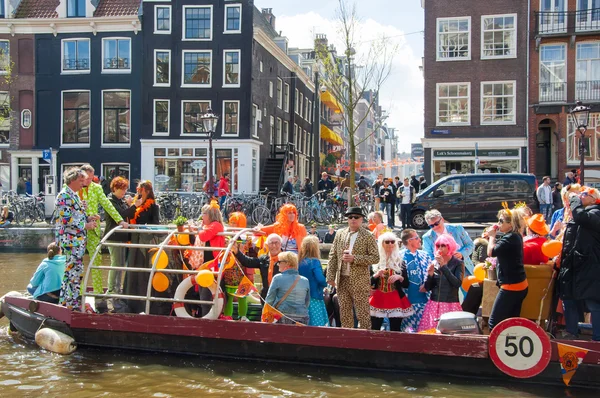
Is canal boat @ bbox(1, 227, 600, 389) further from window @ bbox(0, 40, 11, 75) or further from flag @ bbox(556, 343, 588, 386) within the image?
window @ bbox(0, 40, 11, 75)

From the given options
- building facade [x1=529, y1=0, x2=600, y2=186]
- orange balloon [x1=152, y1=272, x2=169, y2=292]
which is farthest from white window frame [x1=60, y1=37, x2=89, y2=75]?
orange balloon [x1=152, y1=272, x2=169, y2=292]

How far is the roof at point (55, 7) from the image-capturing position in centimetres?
2944

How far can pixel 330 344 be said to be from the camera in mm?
7617

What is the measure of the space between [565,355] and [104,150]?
83.6ft

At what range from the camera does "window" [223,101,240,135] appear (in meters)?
28.7

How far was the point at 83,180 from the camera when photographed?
8242 mm

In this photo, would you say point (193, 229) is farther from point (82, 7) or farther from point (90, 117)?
point (82, 7)

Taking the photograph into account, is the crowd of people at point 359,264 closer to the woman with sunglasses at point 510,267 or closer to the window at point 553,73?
the woman with sunglasses at point 510,267

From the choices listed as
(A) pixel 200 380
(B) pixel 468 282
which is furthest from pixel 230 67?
(A) pixel 200 380


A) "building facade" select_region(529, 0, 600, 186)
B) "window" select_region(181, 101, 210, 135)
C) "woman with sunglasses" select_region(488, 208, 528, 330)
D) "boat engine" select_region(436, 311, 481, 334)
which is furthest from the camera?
"window" select_region(181, 101, 210, 135)

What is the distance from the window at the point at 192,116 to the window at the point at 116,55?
3267mm

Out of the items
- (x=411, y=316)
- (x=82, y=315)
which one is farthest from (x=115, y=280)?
(x=411, y=316)

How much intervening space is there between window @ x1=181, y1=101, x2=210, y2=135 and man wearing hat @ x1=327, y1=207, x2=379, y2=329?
21.9 meters

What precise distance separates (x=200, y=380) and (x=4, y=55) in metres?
26.8
